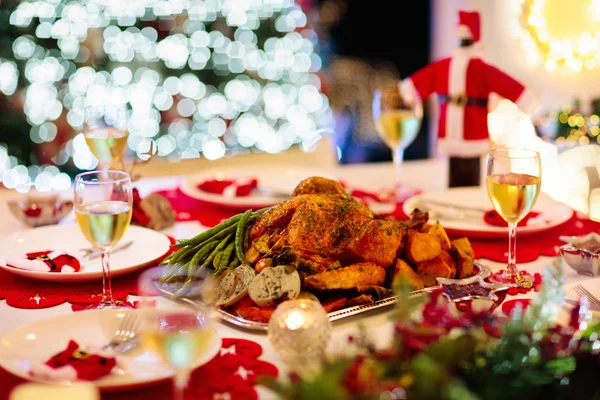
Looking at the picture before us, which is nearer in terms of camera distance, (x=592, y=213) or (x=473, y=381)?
(x=473, y=381)

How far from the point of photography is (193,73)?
443cm

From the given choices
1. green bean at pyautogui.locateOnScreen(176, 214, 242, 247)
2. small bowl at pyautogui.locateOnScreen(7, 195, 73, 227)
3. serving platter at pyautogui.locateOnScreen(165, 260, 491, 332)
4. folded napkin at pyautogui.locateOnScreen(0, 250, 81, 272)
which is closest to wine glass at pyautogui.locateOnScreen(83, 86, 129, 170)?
small bowl at pyautogui.locateOnScreen(7, 195, 73, 227)

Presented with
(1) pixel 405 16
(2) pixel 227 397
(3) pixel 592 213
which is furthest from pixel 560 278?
(1) pixel 405 16

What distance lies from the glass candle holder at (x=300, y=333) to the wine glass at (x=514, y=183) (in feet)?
1.76

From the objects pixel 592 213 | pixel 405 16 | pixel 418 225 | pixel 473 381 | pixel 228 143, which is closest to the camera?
pixel 473 381

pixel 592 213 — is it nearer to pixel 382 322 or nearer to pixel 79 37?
pixel 382 322

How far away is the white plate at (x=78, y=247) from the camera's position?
5.15ft

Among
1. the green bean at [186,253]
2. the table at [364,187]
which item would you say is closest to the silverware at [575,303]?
the table at [364,187]

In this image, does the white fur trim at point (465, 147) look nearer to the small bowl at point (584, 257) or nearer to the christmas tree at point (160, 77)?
the small bowl at point (584, 257)

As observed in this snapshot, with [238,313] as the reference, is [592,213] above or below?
above

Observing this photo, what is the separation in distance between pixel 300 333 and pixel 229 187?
1.14 m

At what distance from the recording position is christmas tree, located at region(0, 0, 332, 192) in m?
4.06

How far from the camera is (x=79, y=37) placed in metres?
4.12

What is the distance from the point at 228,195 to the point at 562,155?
3.03 ft
